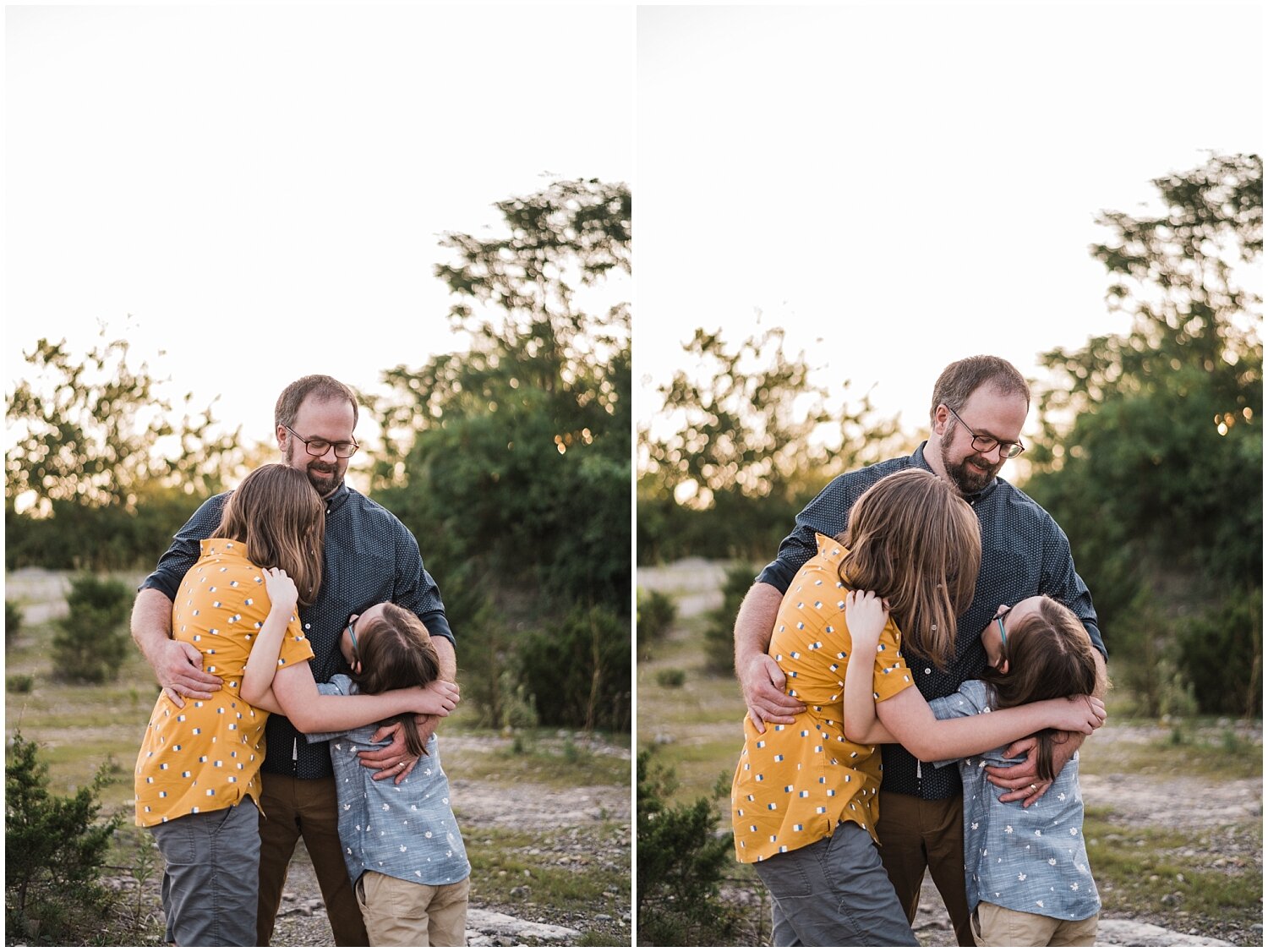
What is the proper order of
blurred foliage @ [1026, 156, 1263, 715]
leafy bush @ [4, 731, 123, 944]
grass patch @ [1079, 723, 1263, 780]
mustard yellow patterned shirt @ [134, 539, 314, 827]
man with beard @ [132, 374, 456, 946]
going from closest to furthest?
mustard yellow patterned shirt @ [134, 539, 314, 827] < man with beard @ [132, 374, 456, 946] < leafy bush @ [4, 731, 123, 944] < grass patch @ [1079, 723, 1263, 780] < blurred foliage @ [1026, 156, 1263, 715]

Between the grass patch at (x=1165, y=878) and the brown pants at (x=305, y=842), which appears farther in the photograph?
the grass patch at (x=1165, y=878)

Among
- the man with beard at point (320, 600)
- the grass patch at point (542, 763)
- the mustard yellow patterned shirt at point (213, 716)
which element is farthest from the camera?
the grass patch at point (542, 763)

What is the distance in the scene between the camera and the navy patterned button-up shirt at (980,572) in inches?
94.5

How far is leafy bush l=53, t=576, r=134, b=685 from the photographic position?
11.9 ft

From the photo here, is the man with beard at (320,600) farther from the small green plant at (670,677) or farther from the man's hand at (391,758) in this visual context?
the small green plant at (670,677)

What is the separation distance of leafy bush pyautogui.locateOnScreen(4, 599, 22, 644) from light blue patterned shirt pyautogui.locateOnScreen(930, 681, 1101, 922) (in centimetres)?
278

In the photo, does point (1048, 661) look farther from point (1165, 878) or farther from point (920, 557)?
point (1165, 878)

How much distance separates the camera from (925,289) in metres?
3.92

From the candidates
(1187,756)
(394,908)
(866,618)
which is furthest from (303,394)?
(1187,756)

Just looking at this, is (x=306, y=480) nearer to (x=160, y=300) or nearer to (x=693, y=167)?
(x=160, y=300)

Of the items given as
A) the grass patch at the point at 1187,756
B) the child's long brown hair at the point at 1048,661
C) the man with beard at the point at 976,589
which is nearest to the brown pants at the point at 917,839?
the man with beard at the point at 976,589

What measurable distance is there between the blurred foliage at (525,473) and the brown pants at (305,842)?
1219 millimetres

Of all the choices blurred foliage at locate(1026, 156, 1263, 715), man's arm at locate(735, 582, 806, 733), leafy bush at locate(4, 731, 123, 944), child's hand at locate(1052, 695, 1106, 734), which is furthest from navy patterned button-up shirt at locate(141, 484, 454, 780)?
blurred foliage at locate(1026, 156, 1263, 715)

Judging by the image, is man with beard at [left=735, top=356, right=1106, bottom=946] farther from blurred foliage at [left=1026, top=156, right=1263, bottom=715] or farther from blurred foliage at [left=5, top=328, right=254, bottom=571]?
blurred foliage at [left=5, top=328, right=254, bottom=571]
